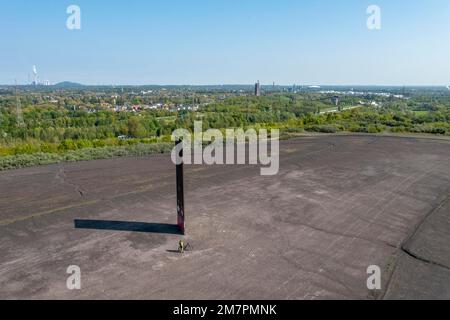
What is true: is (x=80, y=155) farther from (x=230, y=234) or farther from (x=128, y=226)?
(x=230, y=234)

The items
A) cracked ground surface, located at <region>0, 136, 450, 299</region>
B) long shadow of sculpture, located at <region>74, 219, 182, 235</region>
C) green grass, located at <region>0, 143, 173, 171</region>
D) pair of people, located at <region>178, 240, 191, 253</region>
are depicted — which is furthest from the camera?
green grass, located at <region>0, 143, 173, 171</region>

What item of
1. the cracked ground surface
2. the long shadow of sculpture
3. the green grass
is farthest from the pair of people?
the green grass

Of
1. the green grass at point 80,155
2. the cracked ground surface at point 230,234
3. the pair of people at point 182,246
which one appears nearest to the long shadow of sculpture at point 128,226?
the cracked ground surface at point 230,234

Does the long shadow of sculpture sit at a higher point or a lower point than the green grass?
lower

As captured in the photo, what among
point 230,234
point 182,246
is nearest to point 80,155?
point 230,234

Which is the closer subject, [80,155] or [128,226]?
[128,226]

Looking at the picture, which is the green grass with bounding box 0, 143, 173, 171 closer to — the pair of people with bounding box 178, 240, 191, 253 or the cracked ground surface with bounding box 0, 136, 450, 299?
the cracked ground surface with bounding box 0, 136, 450, 299
